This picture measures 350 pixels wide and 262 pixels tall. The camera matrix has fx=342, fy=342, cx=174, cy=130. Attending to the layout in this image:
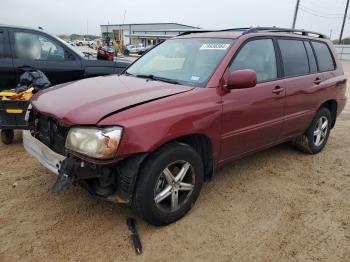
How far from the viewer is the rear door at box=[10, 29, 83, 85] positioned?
560 centimetres

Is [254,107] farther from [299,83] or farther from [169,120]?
[169,120]

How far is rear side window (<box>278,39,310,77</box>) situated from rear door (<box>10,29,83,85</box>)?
366 centimetres

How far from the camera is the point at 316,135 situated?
17.0 feet

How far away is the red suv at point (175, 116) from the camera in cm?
269

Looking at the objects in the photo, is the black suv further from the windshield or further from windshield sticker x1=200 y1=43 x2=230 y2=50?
windshield sticker x1=200 y1=43 x2=230 y2=50

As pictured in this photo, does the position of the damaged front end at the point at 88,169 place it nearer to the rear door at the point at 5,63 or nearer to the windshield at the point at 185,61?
the windshield at the point at 185,61

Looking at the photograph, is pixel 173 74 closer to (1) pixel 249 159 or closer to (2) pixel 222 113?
(2) pixel 222 113

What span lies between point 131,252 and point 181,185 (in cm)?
74

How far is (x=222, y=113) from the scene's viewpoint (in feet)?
10.9

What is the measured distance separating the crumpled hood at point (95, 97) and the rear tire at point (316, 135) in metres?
2.55

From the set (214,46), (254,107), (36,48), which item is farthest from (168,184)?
(36,48)

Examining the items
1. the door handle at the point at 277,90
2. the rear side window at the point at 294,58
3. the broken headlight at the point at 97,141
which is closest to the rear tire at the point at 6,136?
the broken headlight at the point at 97,141

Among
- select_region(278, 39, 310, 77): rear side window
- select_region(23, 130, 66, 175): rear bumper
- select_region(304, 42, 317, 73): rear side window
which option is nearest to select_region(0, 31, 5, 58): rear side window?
select_region(23, 130, 66, 175): rear bumper

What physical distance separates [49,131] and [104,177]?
0.76 meters
